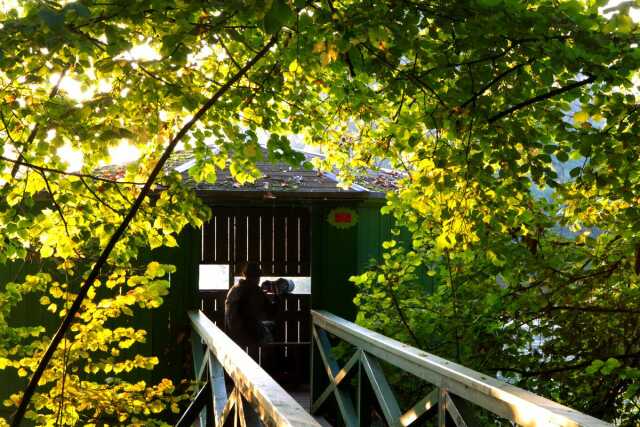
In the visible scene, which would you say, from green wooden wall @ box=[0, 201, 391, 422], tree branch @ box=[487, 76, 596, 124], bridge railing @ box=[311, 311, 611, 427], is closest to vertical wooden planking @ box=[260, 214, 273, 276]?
green wooden wall @ box=[0, 201, 391, 422]

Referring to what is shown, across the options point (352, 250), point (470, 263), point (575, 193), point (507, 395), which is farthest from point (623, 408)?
point (352, 250)

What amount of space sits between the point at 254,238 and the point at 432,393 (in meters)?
5.81

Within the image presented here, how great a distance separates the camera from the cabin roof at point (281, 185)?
24.5 feet

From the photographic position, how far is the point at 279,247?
9414 millimetres

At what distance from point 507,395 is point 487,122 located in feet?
4.29

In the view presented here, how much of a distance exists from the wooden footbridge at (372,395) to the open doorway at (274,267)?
2327 mm

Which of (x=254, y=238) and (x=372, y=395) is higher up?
(x=254, y=238)

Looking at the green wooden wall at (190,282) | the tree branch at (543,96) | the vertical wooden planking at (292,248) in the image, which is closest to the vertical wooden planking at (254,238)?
the vertical wooden planking at (292,248)

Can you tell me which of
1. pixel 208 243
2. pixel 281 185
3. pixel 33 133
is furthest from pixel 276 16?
pixel 208 243

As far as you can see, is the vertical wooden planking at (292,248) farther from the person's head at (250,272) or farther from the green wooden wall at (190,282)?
the person's head at (250,272)

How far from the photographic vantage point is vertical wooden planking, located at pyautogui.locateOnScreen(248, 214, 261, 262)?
934 centimetres

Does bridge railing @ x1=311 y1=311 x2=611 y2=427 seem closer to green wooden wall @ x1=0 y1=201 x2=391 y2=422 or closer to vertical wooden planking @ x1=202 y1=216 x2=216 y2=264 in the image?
green wooden wall @ x1=0 y1=201 x2=391 y2=422

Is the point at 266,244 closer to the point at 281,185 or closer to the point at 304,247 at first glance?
the point at 304,247

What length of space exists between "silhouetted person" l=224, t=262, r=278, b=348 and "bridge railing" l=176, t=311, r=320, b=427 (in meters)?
1.64
